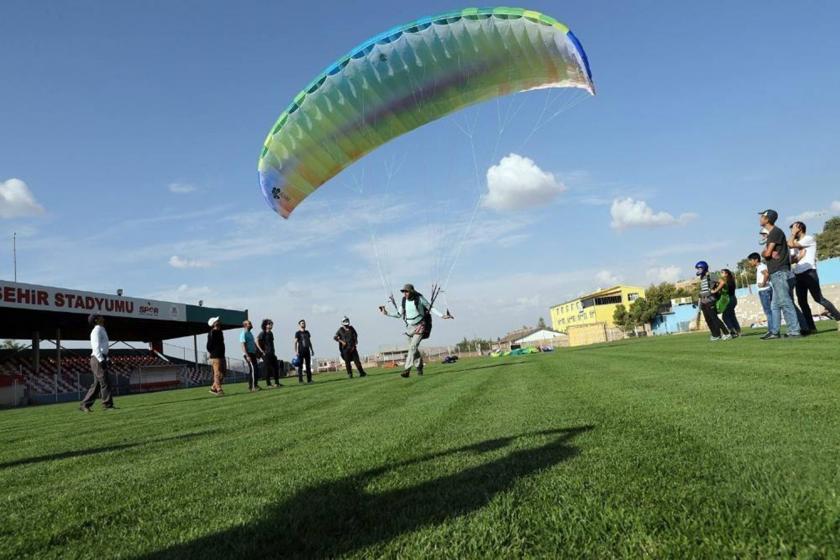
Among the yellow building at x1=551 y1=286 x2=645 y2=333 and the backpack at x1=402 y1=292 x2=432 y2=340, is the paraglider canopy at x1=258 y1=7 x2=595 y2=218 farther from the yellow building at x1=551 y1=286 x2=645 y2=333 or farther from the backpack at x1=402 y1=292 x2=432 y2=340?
the yellow building at x1=551 y1=286 x2=645 y2=333

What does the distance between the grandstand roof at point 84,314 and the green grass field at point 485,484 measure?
80.3ft

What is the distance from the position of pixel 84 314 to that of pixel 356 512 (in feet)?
107

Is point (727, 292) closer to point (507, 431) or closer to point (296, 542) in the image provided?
point (507, 431)

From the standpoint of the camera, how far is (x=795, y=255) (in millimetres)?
9664

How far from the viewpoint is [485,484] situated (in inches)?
109

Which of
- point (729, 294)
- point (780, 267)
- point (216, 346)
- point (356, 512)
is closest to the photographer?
point (356, 512)

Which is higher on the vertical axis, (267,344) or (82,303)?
(82,303)

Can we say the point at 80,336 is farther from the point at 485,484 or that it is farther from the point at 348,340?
the point at 485,484

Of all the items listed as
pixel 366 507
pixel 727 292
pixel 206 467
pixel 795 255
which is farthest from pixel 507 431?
pixel 727 292

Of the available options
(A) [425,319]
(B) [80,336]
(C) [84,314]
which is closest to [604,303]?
(B) [80,336]

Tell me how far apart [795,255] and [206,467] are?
10.3 meters

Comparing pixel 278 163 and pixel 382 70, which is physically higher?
pixel 382 70

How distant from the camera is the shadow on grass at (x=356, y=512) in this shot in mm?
2176

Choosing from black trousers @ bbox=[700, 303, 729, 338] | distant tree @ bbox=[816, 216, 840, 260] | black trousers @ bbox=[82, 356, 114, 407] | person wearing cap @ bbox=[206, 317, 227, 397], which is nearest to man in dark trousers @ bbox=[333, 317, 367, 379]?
person wearing cap @ bbox=[206, 317, 227, 397]
